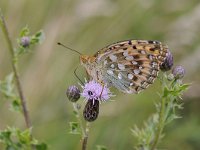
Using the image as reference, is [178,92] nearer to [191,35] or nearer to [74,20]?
[191,35]

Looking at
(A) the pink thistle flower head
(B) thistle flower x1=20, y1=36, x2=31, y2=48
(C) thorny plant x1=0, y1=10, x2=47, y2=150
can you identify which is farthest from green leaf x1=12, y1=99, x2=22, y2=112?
(A) the pink thistle flower head

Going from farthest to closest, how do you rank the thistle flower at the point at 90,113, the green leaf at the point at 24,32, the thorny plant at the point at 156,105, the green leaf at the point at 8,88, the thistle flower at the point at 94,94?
the green leaf at the point at 8,88
the green leaf at the point at 24,32
the thistle flower at the point at 94,94
the thistle flower at the point at 90,113
the thorny plant at the point at 156,105

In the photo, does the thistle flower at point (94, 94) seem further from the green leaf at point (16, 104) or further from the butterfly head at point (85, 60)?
the green leaf at point (16, 104)

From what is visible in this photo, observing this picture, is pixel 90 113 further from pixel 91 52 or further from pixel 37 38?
pixel 91 52

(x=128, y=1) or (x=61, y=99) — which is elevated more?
(x=128, y=1)

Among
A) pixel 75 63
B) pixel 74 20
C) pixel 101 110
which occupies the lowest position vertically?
pixel 101 110

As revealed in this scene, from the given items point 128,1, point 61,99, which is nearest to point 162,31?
point 128,1

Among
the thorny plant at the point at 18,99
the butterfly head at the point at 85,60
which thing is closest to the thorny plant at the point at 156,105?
the butterfly head at the point at 85,60

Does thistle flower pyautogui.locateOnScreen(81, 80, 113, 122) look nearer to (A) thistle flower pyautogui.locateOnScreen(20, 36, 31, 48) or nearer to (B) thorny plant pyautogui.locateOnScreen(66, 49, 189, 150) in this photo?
(B) thorny plant pyautogui.locateOnScreen(66, 49, 189, 150)
